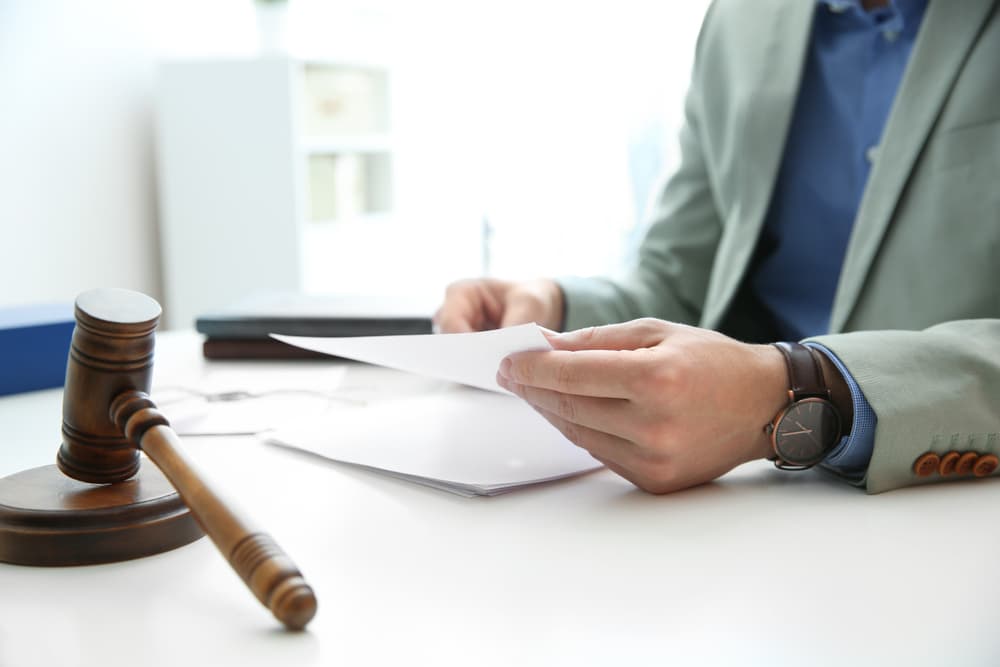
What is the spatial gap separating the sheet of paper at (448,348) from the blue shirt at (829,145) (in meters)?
0.77

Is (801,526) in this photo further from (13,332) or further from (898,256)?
(13,332)

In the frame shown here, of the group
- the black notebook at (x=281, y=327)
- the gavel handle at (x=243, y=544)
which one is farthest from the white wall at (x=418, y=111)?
the gavel handle at (x=243, y=544)

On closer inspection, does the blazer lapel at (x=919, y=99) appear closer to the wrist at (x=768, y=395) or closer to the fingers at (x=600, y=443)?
the wrist at (x=768, y=395)

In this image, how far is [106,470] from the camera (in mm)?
610

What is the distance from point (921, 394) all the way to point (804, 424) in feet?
0.33

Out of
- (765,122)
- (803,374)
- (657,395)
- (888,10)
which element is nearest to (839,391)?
(803,374)

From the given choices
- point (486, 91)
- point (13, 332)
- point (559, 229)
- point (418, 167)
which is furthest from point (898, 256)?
point (418, 167)

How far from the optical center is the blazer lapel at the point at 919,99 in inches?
41.3

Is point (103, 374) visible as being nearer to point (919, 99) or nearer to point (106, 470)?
point (106, 470)

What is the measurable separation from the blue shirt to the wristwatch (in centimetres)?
62

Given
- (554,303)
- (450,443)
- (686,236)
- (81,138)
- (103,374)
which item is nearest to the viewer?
(103,374)

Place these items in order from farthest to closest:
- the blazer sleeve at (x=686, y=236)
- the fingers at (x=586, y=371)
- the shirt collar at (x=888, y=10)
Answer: the blazer sleeve at (x=686, y=236)
the shirt collar at (x=888, y=10)
the fingers at (x=586, y=371)

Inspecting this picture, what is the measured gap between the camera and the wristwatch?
2.38ft

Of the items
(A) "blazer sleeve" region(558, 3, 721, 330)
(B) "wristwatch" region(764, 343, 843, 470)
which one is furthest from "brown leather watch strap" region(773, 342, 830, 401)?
(A) "blazer sleeve" region(558, 3, 721, 330)
